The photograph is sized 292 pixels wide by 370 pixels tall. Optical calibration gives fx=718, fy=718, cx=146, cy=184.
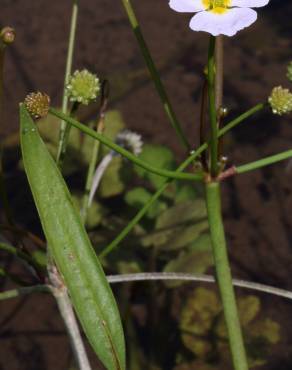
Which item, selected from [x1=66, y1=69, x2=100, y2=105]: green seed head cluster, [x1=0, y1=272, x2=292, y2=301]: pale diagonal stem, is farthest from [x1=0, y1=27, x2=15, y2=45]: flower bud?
[x1=0, y1=272, x2=292, y2=301]: pale diagonal stem

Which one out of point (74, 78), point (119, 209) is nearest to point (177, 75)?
point (119, 209)

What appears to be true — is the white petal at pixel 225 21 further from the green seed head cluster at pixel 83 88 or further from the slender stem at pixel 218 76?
the green seed head cluster at pixel 83 88

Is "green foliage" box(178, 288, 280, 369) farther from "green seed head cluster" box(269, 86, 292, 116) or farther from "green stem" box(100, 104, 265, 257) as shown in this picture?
"green seed head cluster" box(269, 86, 292, 116)

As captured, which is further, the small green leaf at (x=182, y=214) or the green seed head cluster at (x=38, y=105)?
the small green leaf at (x=182, y=214)

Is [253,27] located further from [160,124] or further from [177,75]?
[160,124]

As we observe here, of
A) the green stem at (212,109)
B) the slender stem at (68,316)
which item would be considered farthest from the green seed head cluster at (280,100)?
the slender stem at (68,316)

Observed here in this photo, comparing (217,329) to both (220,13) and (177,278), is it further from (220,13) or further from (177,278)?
(220,13)
